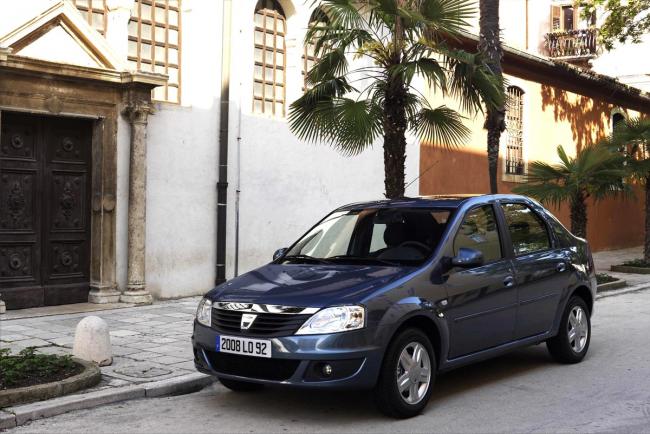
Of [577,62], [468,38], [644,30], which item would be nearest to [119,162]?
[468,38]

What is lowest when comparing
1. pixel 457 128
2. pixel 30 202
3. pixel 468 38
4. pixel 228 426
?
pixel 228 426

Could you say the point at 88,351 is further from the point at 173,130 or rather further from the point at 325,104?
the point at 173,130

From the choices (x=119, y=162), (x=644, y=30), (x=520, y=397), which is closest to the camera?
(x=520, y=397)

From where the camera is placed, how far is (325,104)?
1034 centimetres

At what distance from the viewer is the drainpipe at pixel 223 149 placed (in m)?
12.8

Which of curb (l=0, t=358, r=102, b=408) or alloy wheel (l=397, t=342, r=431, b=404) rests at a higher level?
alloy wheel (l=397, t=342, r=431, b=404)

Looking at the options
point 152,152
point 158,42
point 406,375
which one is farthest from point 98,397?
point 158,42

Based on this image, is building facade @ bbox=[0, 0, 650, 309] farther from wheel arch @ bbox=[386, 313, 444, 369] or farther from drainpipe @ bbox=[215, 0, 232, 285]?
wheel arch @ bbox=[386, 313, 444, 369]

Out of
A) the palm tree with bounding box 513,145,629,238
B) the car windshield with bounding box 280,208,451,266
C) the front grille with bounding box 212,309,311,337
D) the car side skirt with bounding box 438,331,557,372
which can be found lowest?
the car side skirt with bounding box 438,331,557,372

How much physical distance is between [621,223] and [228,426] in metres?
22.4

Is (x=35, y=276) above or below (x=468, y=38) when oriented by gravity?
below

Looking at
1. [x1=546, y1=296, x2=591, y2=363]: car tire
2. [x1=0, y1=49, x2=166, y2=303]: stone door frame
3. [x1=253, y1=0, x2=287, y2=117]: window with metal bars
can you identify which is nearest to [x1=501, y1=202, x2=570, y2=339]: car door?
[x1=546, y1=296, x2=591, y2=363]: car tire

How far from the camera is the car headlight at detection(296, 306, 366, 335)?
536 cm

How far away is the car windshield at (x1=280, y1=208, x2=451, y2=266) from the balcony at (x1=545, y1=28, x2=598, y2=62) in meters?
21.6
